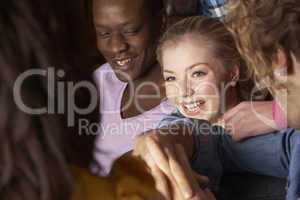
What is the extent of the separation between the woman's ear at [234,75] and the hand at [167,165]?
0.11m

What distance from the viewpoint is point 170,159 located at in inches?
24.2

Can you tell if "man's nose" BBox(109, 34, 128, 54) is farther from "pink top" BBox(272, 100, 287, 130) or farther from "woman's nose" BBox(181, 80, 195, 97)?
"pink top" BBox(272, 100, 287, 130)

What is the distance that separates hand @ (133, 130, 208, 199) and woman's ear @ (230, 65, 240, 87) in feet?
0.37

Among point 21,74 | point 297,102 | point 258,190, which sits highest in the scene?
point 21,74

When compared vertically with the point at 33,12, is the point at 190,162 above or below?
below

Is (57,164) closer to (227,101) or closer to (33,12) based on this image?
(33,12)

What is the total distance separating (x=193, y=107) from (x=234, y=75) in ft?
0.23

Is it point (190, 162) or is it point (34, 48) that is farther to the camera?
point (190, 162)

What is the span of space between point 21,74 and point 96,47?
321 mm

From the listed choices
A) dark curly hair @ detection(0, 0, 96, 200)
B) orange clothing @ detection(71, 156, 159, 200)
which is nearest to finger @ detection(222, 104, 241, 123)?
orange clothing @ detection(71, 156, 159, 200)

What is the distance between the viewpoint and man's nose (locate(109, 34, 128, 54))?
2.27 ft

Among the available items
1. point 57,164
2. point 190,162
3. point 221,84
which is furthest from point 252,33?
point 57,164

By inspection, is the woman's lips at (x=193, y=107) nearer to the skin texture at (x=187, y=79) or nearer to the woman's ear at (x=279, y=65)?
the skin texture at (x=187, y=79)

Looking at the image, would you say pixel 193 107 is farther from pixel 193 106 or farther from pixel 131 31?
pixel 131 31
